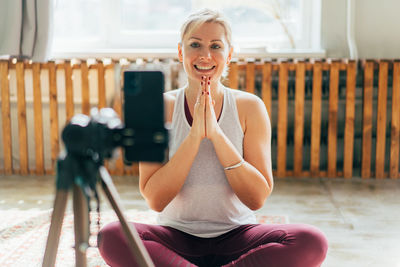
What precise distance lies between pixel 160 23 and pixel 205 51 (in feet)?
7.08

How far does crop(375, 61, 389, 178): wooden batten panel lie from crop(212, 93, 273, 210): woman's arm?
5.68 feet

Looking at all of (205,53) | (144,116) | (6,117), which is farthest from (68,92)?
(144,116)

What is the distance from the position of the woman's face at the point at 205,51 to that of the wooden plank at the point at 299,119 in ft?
5.50

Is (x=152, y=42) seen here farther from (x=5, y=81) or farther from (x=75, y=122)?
Answer: (x=75, y=122)

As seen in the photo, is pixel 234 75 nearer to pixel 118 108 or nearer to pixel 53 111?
pixel 118 108

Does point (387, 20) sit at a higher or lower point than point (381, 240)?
higher

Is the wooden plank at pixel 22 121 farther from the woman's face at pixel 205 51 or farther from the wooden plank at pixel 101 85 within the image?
the woman's face at pixel 205 51

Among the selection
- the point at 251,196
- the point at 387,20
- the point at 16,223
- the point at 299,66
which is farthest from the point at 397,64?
the point at 16,223

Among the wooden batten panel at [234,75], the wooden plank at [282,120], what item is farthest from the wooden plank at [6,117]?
the wooden plank at [282,120]

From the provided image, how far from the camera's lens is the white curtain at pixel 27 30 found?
9.95 feet

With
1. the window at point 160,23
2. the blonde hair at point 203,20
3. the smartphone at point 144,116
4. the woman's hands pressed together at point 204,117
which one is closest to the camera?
the smartphone at point 144,116

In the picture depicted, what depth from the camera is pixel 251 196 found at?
1411 millimetres

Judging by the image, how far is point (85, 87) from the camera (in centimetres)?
311

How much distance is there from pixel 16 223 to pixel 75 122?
1673 millimetres
